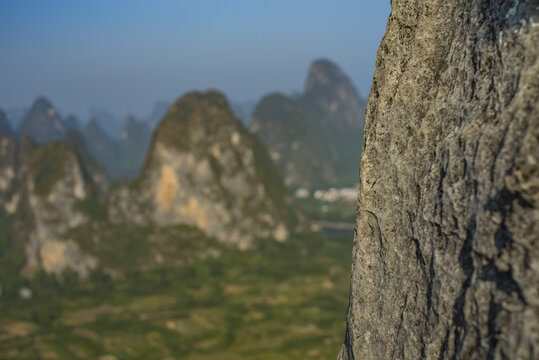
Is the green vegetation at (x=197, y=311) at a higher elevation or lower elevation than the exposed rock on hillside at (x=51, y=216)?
lower

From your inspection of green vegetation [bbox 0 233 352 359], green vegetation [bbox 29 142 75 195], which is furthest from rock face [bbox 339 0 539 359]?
green vegetation [bbox 29 142 75 195]

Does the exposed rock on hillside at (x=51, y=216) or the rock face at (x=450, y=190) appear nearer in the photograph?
the rock face at (x=450, y=190)

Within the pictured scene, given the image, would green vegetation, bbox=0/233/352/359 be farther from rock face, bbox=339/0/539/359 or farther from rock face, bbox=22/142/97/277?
rock face, bbox=339/0/539/359

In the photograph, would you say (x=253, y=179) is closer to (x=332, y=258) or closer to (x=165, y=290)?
(x=332, y=258)

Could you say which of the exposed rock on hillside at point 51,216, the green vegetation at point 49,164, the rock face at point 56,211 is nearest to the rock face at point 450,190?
the rock face at point 56,211

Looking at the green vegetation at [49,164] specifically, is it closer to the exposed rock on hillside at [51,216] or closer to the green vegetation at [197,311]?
the exposed rock on hillside at [51,216]

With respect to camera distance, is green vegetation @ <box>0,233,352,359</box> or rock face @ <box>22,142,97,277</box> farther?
rock face @ <box>22,142,97,277</box>
